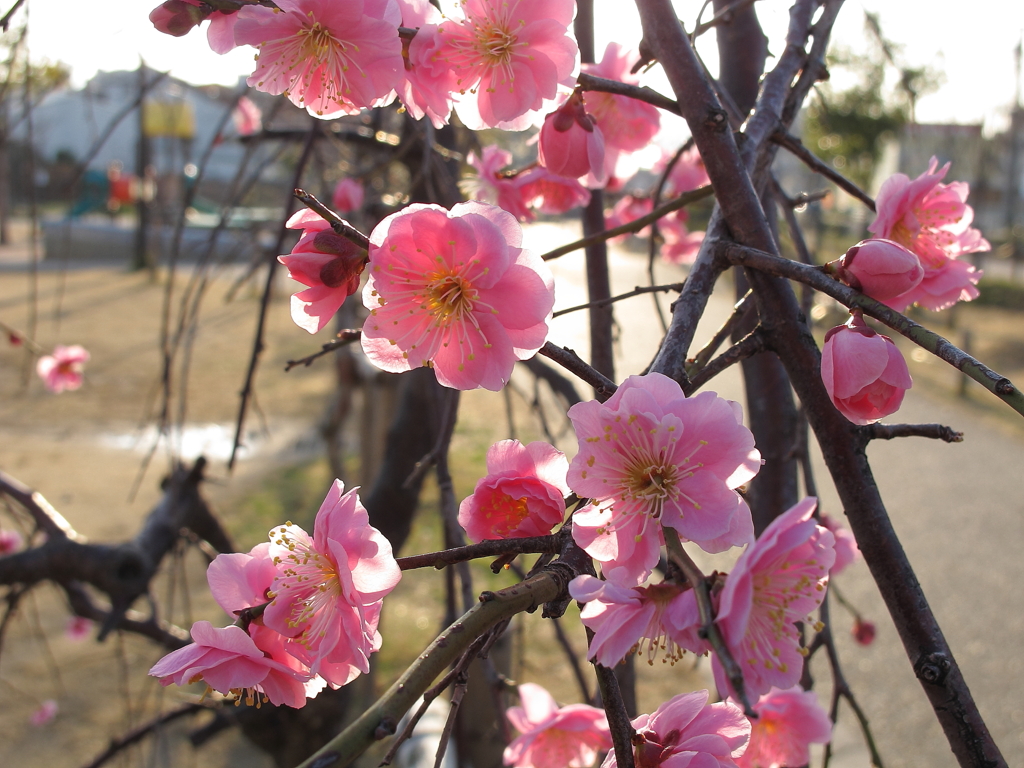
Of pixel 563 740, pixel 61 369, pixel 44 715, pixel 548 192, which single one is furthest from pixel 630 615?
pixel 61 369

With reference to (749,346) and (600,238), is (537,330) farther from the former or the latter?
(600,238)

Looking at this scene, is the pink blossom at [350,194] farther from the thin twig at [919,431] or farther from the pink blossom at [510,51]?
the thin twig at [919,431]

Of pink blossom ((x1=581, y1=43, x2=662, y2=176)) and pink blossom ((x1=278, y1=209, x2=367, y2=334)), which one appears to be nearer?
pink blossom ((x1=278, y1=209, x2=367, y2=334))

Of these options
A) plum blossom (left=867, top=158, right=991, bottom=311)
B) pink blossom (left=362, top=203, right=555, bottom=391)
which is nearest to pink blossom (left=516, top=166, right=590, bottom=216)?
plum blossom (left=867, top=158, right=991, bottom=311)

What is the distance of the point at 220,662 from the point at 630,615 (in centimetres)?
26

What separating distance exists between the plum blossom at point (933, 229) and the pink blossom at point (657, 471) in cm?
29

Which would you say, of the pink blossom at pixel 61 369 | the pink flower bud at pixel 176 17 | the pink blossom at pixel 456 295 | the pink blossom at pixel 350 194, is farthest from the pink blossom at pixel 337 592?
the pink blossom at pixel 61 369

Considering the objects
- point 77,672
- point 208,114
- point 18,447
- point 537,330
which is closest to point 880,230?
point 537,330

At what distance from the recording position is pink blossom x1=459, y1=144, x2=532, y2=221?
106cm

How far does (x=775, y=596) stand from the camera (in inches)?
19.1

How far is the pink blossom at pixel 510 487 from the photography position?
558 mm

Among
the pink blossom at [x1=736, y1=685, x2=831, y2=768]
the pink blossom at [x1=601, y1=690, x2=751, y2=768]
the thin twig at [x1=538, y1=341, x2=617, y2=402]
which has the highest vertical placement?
the thin twig at [x1=538, y1=341, x2=617, y2=402]

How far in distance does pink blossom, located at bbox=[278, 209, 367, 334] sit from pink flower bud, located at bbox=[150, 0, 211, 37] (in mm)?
234

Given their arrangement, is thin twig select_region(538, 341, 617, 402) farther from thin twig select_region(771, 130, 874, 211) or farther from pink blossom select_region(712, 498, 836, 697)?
thin twig select_region(771, 130, 874, 211)
